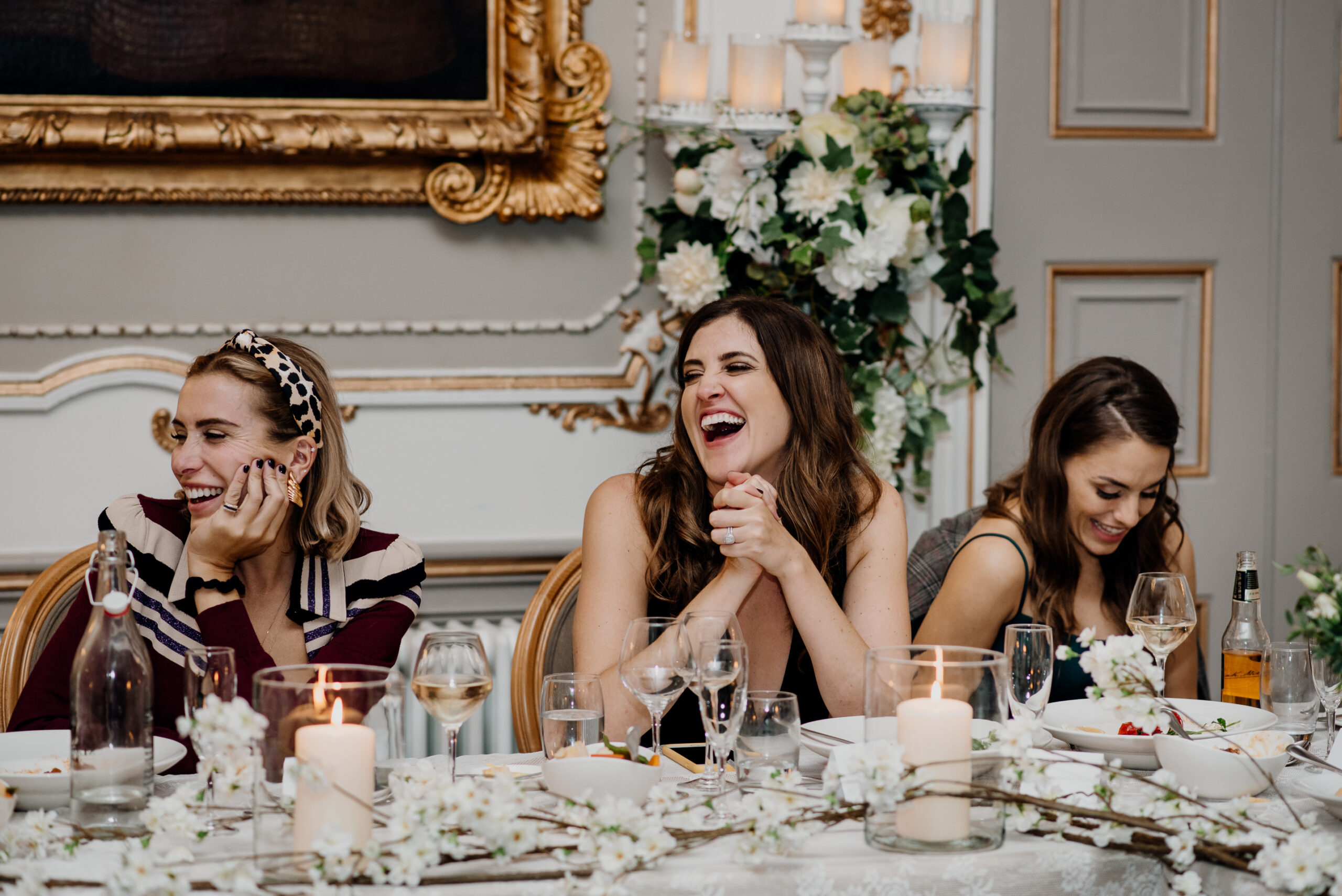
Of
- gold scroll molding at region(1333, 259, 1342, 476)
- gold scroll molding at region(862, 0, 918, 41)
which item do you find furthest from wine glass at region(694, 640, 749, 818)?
gold scroll molding at region(1333, 259, 1342, 476)

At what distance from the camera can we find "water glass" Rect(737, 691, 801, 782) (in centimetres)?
120

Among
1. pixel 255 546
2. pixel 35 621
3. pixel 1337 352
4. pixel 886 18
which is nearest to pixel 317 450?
pixel 255 546

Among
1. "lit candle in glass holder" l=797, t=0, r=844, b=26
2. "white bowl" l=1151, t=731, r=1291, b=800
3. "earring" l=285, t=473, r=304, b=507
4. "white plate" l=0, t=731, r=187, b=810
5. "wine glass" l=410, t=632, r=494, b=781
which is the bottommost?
"white plate" l=0, t=731, r=187, b=810

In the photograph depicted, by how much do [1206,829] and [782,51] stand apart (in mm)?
1918

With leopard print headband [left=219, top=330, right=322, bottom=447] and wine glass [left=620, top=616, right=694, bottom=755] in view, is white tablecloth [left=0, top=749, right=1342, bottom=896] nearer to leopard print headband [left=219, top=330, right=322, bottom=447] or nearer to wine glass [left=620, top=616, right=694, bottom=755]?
wine glass [left=620, top=616, right=694, bottom=755]

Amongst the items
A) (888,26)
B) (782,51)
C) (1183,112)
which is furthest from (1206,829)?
(1183,112)

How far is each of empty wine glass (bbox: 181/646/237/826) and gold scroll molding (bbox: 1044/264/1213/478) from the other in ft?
7.53

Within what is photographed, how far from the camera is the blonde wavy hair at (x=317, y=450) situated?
183cm

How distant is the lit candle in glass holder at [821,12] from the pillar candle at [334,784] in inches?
78.0

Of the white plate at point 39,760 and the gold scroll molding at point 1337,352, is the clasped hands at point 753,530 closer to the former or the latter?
the white plate at point 39,760

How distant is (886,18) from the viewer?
110 inches

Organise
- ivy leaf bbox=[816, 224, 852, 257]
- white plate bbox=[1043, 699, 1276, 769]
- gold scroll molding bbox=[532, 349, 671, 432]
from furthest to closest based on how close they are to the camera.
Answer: gold scroll molding bbox=[532, 349, 671, 432] < ivy leaf bbox=[816, 224, 852, 257] < white plate bbox=[1043, 699, 1276, 769]

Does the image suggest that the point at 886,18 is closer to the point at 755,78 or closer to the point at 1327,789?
the point at 755,78

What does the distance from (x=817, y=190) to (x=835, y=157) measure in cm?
7
